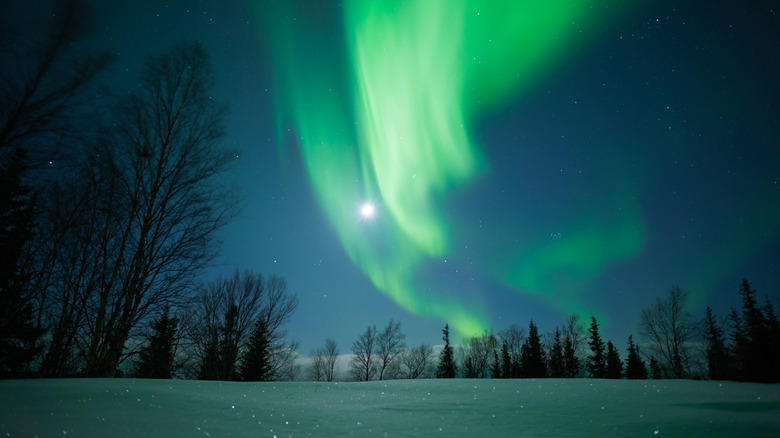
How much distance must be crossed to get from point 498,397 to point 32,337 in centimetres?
1377

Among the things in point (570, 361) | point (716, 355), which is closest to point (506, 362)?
point (570, 361)

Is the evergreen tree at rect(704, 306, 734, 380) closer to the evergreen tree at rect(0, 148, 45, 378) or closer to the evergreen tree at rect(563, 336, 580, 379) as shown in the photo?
the evergreen tree at rect(563, 336, 580, 379)

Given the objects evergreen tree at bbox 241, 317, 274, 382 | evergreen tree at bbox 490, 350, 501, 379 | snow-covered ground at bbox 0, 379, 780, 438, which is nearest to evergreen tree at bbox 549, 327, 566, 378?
evergreen tree at bbox 490, 350, 501, 379

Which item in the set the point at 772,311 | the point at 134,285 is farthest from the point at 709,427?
the point at 772,311

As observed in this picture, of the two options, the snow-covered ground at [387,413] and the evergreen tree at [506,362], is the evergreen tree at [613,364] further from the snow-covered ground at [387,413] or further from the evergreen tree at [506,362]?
the snow-covered ground at [387,413]

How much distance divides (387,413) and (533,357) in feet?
170

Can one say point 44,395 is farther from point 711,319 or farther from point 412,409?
point 711,319

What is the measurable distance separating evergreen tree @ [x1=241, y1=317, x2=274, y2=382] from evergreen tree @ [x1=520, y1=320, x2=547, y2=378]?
36.0m

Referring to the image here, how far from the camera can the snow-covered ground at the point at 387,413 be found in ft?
5.73

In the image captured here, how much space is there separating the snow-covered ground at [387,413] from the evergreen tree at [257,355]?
26.7 m

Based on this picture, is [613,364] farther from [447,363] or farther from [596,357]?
[447,363]

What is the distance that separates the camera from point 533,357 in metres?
45.7

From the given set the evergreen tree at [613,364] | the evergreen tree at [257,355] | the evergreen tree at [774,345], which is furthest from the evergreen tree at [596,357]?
the evergreen tree at [257,355]

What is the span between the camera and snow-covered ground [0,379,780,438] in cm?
175
